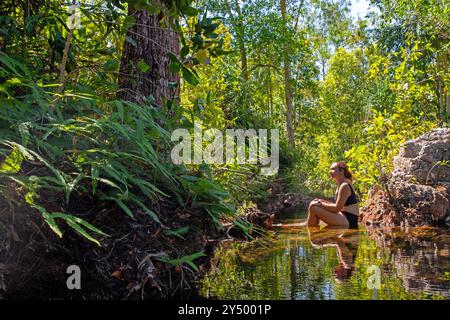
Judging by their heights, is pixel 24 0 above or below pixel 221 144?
above

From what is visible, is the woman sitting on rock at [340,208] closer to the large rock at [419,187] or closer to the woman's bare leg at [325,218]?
the woman's bare leg at [325,218]

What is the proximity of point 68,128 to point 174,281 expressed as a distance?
3.41ft

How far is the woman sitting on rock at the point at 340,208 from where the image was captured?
7594 mm

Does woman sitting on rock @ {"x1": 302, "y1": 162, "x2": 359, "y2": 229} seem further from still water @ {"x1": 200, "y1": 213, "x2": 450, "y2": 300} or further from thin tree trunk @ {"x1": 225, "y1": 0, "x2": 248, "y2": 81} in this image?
thin tree trunk @ {"x1": 225, "y1": 0, "x2": 248, "y2": 81}

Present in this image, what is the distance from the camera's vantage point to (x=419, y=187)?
7.96 m

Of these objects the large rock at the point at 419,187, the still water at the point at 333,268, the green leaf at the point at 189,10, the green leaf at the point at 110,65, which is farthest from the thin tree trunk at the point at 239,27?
the green leaf at the point at 189,10

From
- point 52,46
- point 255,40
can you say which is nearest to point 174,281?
point 52,46

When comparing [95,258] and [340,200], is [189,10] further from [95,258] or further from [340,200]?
[340,200]

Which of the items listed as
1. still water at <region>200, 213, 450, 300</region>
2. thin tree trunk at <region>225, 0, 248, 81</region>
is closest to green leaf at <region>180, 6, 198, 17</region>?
still water at <region>200, 213, 450, 300</region>

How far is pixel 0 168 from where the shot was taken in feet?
8.04

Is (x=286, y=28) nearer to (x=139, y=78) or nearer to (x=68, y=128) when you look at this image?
(x=139, y=78)

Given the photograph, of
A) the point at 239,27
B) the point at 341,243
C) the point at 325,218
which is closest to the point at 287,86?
the point at 239,27

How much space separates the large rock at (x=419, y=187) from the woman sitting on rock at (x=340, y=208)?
2.18ft

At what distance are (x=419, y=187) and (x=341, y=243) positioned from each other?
2.89 meters
